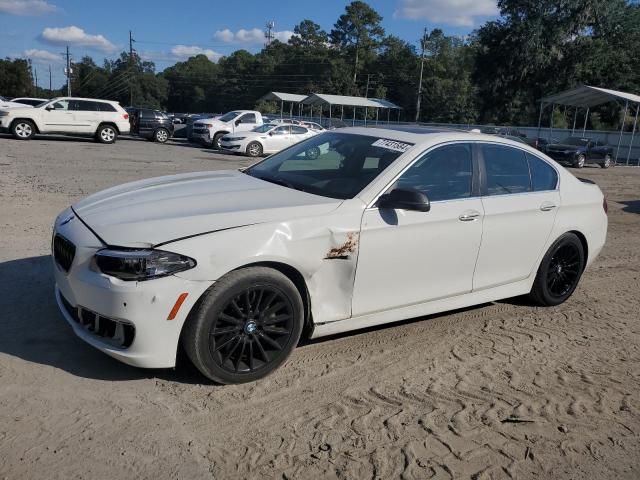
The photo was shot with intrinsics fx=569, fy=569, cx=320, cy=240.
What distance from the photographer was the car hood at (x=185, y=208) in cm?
335

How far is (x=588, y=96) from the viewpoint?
3419 cm

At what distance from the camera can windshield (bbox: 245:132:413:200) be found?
4.16 m

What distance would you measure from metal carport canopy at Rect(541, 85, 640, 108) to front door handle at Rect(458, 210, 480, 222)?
3076 centimetres

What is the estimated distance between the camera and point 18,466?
2695mm

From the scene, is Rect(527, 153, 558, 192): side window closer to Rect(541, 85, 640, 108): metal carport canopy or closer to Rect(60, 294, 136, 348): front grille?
Rect(60, 294, 136, 348): front grille

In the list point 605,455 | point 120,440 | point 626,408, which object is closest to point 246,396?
point 120,440

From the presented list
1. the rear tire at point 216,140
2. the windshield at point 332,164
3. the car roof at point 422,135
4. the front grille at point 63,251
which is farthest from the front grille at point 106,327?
the rear tire at point 216,140

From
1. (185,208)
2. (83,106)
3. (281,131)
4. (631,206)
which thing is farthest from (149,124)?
(185,208)

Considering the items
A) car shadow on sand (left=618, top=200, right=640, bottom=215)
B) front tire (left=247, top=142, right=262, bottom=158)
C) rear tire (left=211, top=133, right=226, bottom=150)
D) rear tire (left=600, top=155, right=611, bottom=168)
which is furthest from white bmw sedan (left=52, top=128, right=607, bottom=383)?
rear tire (left=600, top=155, right=611, bottom=168)

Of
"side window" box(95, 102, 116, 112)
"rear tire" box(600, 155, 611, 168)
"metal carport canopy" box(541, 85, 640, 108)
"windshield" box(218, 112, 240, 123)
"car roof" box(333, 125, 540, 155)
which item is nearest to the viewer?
"car roof" box(333, 125, 540, 155)

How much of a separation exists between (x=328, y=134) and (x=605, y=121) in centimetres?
5752

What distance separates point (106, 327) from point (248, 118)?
955 inches

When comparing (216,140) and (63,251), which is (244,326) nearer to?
(63,251)

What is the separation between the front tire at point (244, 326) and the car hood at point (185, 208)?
367mm
